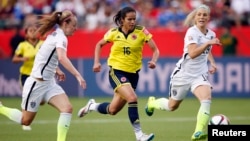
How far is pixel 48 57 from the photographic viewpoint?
12883 millimetres

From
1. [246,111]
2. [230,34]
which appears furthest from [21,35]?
[246,111]

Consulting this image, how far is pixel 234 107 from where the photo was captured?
22.4 metres

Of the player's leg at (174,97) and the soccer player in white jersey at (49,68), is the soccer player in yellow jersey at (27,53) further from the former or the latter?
the soccer player in white jersey at (49,68)

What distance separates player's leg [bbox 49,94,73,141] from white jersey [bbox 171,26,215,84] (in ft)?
8.01

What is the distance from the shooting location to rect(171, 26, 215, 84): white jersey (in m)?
13.8

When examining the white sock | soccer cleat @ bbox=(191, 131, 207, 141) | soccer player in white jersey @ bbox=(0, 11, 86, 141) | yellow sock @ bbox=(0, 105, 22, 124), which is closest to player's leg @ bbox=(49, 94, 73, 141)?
soccer player in white jersey @ bbox=(0, 11, 86, 141)

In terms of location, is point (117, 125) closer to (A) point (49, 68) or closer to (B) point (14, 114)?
(B) point (14, 114)

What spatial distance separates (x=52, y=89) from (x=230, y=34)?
14.8 m

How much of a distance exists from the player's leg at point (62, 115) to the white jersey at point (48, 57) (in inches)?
16.9

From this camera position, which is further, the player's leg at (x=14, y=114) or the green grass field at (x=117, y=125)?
the green grass field at (x=117, y=125)

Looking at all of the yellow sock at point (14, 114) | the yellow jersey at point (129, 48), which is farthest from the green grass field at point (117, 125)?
the yellow jersey at point (129, 48)

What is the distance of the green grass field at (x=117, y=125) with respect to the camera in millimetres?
15087

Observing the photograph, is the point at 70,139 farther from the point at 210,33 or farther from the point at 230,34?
the point at 230,34

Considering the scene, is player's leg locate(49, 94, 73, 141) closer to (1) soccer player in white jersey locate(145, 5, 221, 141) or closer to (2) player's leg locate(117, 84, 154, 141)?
(2) player's leg locate(117, 84, 154, 141)
